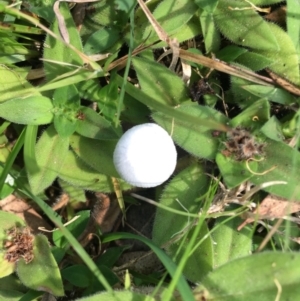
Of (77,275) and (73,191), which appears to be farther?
(73,191)

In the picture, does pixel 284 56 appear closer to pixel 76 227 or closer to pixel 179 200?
pixel 179 200

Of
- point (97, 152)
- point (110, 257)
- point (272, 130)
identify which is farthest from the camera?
point (110, 257)

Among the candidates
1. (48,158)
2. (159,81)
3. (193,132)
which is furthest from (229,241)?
(48,158)

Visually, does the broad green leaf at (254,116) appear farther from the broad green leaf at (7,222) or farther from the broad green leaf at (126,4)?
the broad green leaf at (7,222)

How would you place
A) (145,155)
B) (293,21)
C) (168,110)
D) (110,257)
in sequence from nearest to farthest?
1. (168,110)
2. (145,155)
3. (293,21)
4. (110,257)

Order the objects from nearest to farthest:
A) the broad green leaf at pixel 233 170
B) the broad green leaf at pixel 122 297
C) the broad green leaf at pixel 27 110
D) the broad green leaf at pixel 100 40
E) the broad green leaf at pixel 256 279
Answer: the broad green leaf at pixel 256 279
the broad green leaf at pixel 122 297
the broad green leaf at pixel 233 170
the broad green leaf at pixel 27 110
the broad green leaf at pixel 100 40

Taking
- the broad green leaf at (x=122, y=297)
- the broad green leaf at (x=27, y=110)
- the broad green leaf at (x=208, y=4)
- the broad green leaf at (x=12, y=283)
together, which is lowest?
the broad green leaf at (x=12, y=283)

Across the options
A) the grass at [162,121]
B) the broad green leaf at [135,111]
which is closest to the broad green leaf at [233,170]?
the grass at [162,121]
